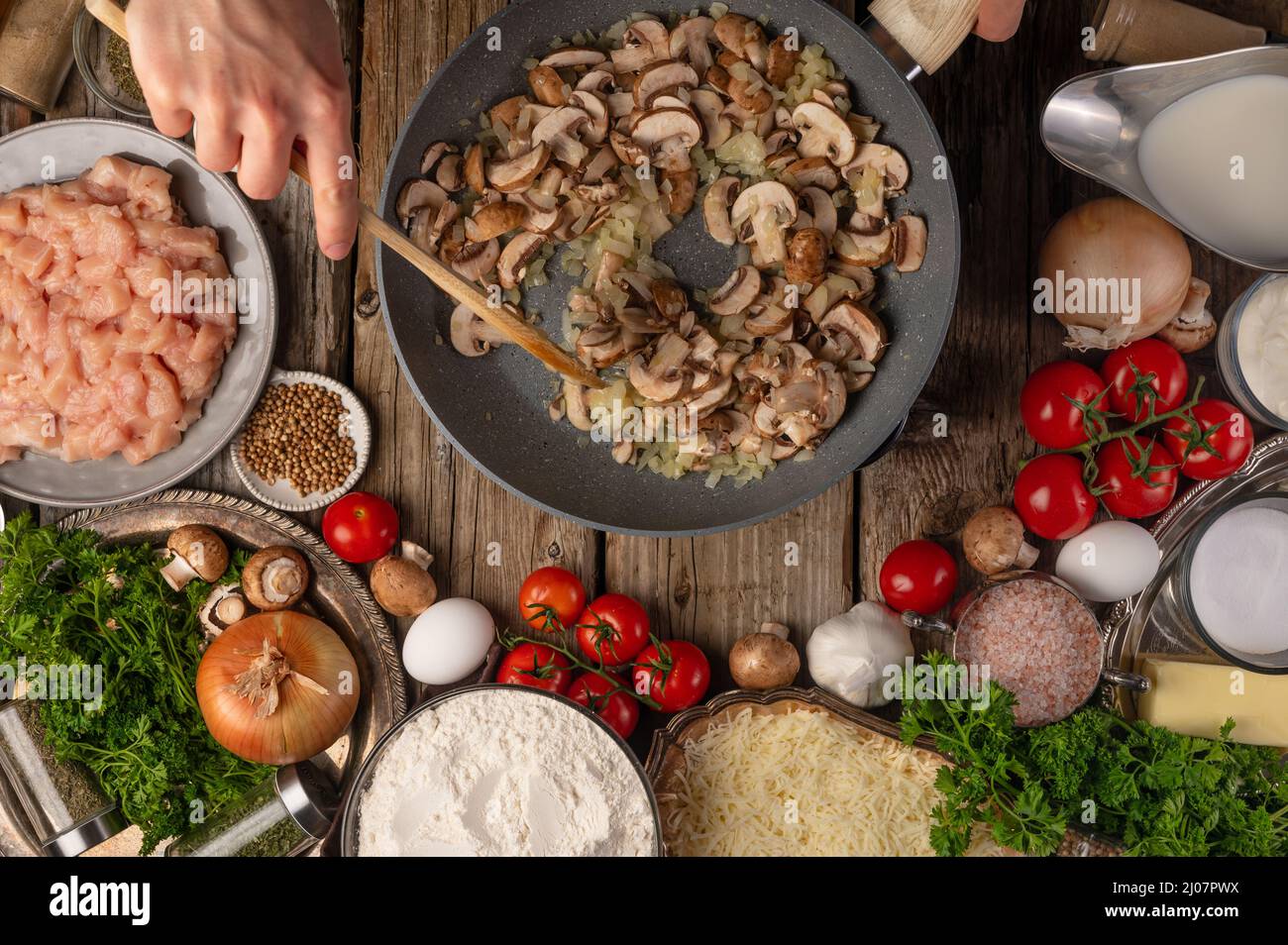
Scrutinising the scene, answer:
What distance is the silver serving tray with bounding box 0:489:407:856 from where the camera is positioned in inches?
95.2

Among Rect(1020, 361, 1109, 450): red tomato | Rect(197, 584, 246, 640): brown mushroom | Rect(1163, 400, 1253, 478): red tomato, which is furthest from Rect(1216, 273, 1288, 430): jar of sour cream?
Rect(197, 584, 246, 640): brown mushroom

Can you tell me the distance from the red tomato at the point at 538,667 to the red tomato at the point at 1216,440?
5.07 ft

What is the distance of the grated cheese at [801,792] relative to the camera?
2207 millimetres

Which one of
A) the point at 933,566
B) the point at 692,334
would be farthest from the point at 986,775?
the point at 692,334

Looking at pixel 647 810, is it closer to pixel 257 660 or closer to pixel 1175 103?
pixel 257 660

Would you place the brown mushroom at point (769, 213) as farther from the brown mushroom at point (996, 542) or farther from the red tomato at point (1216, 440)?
the red tomato at point (1216, 440)

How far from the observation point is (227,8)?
1.61 m

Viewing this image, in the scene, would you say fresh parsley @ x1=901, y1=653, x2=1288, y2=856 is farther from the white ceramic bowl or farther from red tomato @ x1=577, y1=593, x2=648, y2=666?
the white ceramic bowl

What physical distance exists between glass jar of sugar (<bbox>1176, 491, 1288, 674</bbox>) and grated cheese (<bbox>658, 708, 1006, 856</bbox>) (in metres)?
0.72

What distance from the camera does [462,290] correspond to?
2.00 m

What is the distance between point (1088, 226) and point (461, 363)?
152cm

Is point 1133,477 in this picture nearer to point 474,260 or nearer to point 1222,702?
point 1222,702

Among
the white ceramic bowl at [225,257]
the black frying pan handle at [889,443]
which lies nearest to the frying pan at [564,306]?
the black frying pan handle at [889,443]

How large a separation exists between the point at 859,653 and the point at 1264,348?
119 centimetres
